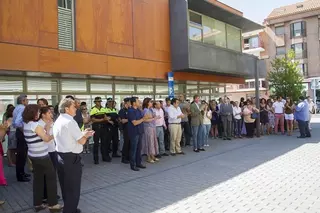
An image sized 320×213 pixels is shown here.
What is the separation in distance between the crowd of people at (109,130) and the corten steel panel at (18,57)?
3.94ft

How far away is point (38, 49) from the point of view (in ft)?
31.3

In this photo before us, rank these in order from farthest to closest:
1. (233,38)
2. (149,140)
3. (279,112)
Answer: (233,38) < (279,112) < (149,140)

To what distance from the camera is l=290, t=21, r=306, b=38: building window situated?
143ft

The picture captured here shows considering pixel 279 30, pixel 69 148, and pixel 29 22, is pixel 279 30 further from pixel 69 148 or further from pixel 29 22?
pixel 69 148

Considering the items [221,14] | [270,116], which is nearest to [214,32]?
[221,14]

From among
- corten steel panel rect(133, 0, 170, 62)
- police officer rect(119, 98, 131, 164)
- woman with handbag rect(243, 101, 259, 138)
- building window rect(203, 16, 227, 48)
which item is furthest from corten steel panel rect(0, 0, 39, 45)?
woman with handbag rect(243, 101, 259, 138)

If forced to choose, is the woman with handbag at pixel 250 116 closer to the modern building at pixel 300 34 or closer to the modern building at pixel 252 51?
the modern building at pixel 300 34

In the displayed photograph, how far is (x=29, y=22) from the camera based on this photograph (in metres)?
9.37

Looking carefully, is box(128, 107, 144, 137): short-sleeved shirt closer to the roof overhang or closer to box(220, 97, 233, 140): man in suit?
box(220, 97, 233, 140): man in suit

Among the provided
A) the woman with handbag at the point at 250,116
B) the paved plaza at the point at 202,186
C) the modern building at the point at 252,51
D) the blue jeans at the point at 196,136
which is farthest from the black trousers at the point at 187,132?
the modern building at the point at 252,51

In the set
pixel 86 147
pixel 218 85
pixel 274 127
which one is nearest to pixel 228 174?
pixel 86 147

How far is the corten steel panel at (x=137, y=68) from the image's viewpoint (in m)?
11.7

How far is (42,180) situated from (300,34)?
4581 cm

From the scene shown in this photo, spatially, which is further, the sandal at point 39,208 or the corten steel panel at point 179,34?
the corten steel panel at point 179,34
